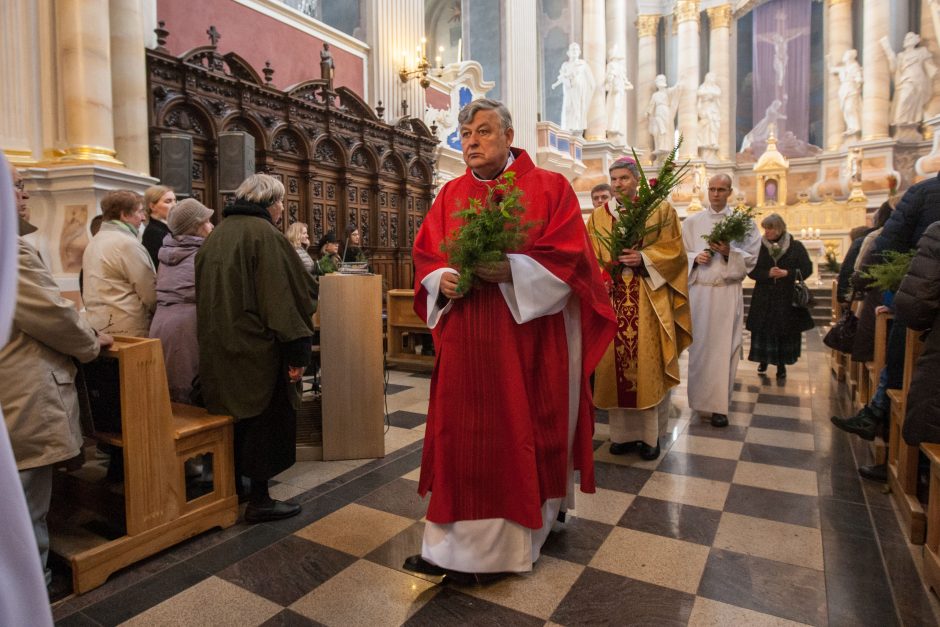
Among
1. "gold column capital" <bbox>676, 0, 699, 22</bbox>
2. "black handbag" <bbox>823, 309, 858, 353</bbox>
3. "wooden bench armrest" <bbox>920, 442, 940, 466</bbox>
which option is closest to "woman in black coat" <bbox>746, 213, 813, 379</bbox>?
"black handbag" <bbox>823, 309, 858, 353</bbox>

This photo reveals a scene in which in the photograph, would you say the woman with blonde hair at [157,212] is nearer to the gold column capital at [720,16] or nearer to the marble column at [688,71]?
the marble column at [688,71]

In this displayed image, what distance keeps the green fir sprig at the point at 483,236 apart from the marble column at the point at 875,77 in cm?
1916

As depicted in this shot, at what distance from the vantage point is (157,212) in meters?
3.60

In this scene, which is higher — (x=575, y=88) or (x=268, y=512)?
(x=575, y=88)

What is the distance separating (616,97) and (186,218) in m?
16.8

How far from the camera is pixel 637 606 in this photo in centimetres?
207

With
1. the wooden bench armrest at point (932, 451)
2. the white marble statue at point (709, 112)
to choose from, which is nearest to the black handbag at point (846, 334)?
the wooden bench armrest at point (932, 451)

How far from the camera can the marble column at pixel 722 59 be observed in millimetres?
20453

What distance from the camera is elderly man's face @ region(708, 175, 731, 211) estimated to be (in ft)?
14.2

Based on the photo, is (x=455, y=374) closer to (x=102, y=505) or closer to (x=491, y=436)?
(x=491, y=436)

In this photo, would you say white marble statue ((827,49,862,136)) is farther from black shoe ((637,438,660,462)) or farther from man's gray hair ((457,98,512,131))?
man's gray hair ((457,98,512,131))

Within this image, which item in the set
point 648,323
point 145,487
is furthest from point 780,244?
point 145,487

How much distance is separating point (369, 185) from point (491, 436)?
7.49 metres

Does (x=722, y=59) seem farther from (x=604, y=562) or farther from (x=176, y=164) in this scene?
(x=604, y=562)
